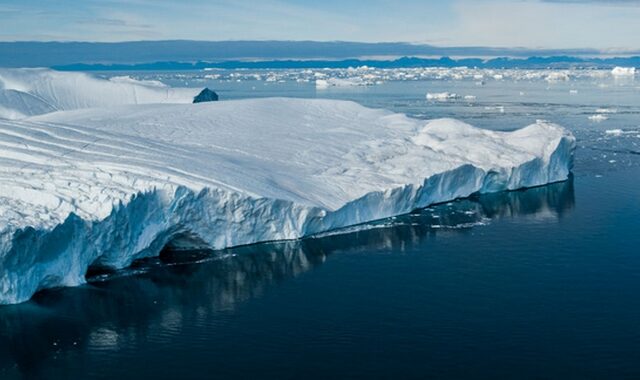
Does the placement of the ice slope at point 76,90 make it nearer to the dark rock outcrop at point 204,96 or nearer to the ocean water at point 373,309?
the dark rock outcrop at point 204,96

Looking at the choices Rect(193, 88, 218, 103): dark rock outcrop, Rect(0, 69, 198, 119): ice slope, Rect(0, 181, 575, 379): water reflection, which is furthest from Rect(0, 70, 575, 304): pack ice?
Rect(193, 88, 218, 103): dark rock outcrop

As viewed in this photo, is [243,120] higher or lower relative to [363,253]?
higher

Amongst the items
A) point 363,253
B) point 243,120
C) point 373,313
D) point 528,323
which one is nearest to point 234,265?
point 363,253

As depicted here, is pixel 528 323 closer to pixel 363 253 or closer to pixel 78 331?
pixel 363 253

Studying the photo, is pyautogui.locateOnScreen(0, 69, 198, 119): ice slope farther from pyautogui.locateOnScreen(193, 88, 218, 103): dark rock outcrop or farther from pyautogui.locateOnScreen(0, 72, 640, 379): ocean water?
pyautogui.locateOnScreen(0, 72, 640, 379): ocean water

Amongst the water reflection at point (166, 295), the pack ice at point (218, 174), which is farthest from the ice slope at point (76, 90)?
the water reflection at point (166, 295)

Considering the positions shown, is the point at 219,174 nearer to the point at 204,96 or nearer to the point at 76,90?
the point at 76,90
